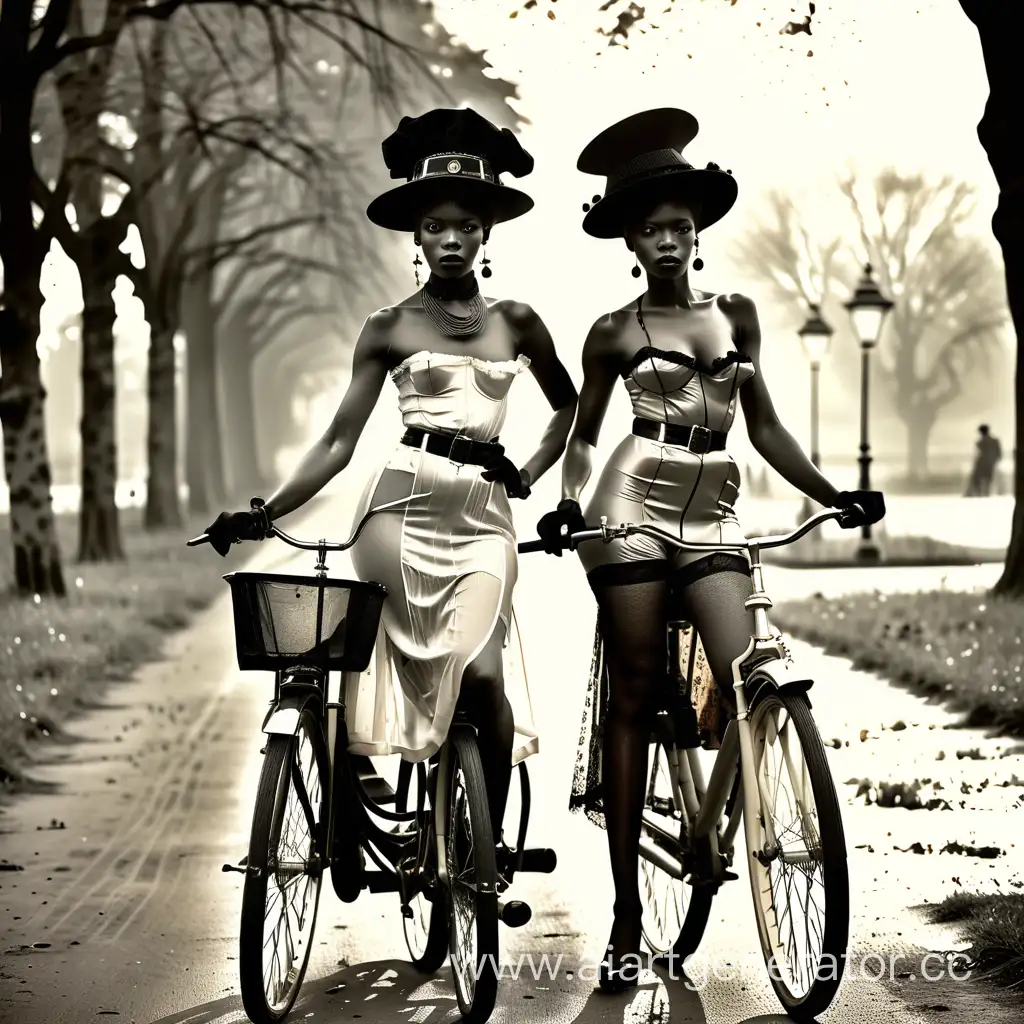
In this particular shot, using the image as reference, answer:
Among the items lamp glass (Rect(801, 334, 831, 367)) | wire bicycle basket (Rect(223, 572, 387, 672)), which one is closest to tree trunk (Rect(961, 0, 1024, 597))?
wire bicycle basket (Rect(223, 572, 387, 672))

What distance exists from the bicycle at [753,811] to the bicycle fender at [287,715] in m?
0.69

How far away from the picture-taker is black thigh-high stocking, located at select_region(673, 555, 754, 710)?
4.71 metres

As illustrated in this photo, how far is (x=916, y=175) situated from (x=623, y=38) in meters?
30.6

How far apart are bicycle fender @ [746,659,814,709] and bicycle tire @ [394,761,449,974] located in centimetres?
89

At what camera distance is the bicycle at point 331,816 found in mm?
4398

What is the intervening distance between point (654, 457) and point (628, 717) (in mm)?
695

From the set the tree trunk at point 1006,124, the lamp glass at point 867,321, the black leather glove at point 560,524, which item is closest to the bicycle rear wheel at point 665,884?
the black leather glove at point 560,524

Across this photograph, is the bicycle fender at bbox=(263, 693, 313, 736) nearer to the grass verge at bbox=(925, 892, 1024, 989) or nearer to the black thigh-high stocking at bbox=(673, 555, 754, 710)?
the black thigh-high stocking at bbox=(673, 555, 754, 710)

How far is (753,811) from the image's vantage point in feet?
15.0

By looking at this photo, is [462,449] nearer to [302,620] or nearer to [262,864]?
[302,620]

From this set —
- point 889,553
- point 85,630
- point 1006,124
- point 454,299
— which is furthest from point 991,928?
point 889,553

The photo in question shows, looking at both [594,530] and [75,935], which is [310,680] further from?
[75,935]

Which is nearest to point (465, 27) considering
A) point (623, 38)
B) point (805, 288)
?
point (623, 38)

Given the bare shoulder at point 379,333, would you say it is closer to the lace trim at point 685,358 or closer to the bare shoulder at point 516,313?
the bare shoulder at point 516,313
